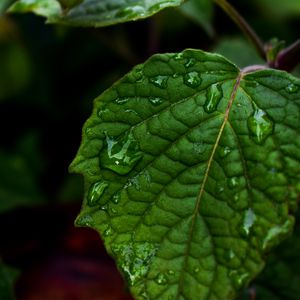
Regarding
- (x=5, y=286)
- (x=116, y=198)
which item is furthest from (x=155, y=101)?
(x=5, y=286)

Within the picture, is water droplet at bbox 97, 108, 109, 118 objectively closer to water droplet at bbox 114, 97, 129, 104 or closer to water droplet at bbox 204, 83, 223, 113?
water droplet at bbox 114, 97, 129, 104

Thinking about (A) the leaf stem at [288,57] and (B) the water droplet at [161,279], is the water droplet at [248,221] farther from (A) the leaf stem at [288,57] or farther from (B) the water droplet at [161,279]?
(A) the leaf stem at [288,57]

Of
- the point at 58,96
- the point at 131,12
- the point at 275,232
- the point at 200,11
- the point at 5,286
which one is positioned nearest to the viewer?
the point at 275,232

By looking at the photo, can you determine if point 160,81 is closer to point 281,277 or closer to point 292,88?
point 292,88

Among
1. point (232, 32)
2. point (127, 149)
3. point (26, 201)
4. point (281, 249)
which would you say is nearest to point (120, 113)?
point (127, 149)

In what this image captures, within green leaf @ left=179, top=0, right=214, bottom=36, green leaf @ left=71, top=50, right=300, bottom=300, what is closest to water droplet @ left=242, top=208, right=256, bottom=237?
green leaf @ left=71, top=50, right=300, bottom=300

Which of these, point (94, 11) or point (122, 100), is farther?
point (94, 11)

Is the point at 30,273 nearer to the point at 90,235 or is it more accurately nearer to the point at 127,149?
the point at 90,235
